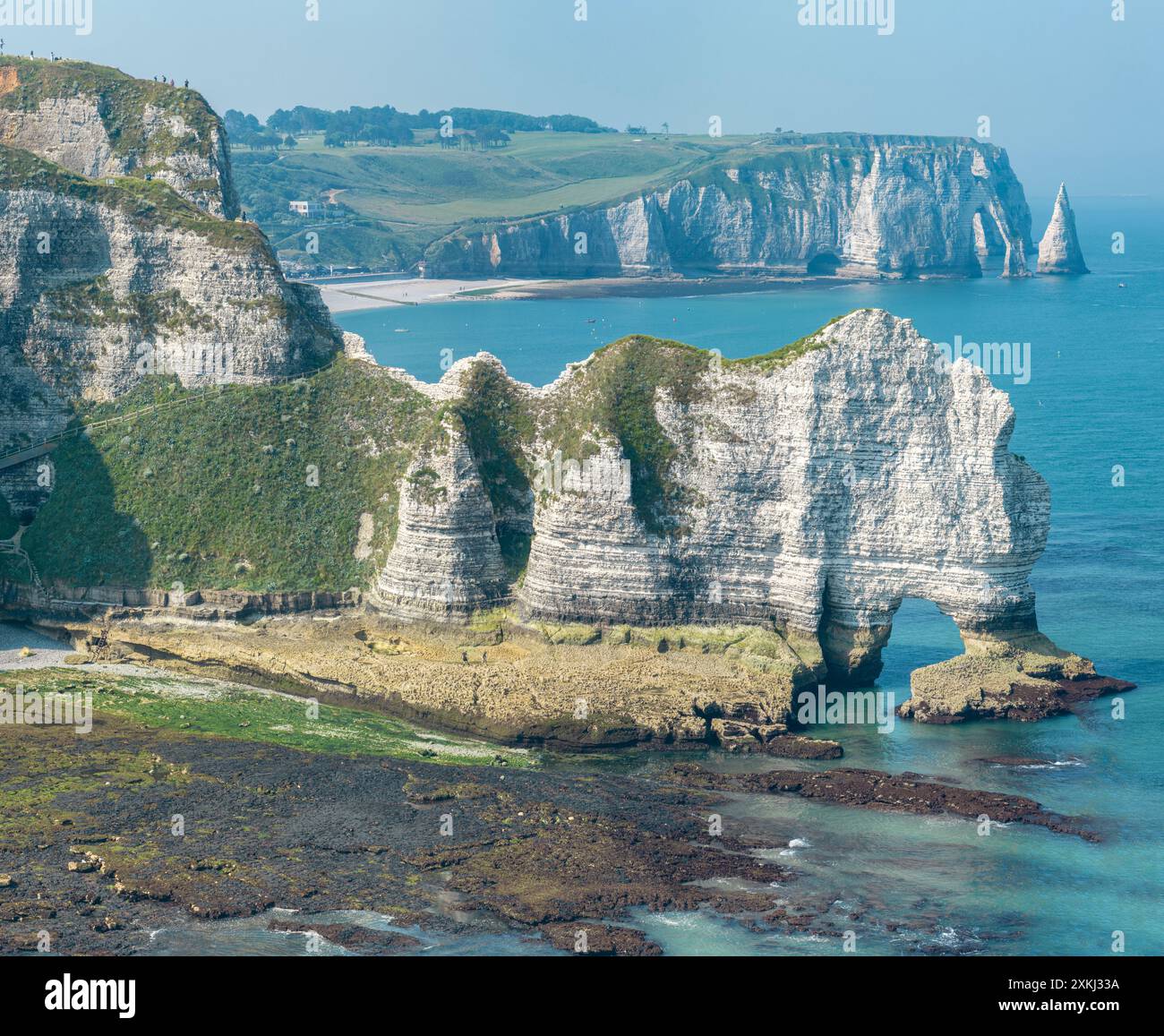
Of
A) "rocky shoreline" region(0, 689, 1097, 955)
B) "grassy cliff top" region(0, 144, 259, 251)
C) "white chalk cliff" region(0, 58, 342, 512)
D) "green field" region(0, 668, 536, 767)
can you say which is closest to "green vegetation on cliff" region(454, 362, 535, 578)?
"white chalk cliff" region(0, 58, 342, 512)

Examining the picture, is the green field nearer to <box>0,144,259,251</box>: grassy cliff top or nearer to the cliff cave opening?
the cliff cave opening

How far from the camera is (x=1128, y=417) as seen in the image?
120 meters

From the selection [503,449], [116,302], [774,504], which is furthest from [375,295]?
[774,504]

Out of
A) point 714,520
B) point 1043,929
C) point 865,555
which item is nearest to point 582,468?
point 714,520

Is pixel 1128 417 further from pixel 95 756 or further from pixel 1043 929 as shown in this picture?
pixel 95 756

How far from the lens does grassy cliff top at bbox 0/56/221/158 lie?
3531 inches

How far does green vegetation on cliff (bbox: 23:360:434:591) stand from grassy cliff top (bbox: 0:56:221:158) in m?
17.1

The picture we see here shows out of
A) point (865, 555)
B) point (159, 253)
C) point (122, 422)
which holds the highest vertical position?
point (159, 253)

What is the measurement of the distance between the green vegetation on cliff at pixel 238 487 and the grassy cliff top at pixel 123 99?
56.0 ft

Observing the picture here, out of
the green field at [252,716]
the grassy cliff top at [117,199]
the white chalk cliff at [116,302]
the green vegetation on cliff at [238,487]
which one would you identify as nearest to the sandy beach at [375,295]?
the grassy cliff top at [117,199]

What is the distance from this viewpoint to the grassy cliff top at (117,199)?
8006 centimetres

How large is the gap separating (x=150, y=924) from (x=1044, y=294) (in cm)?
16441

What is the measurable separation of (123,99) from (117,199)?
42.4 ft

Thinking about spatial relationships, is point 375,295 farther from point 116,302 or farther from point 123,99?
point 116,302
